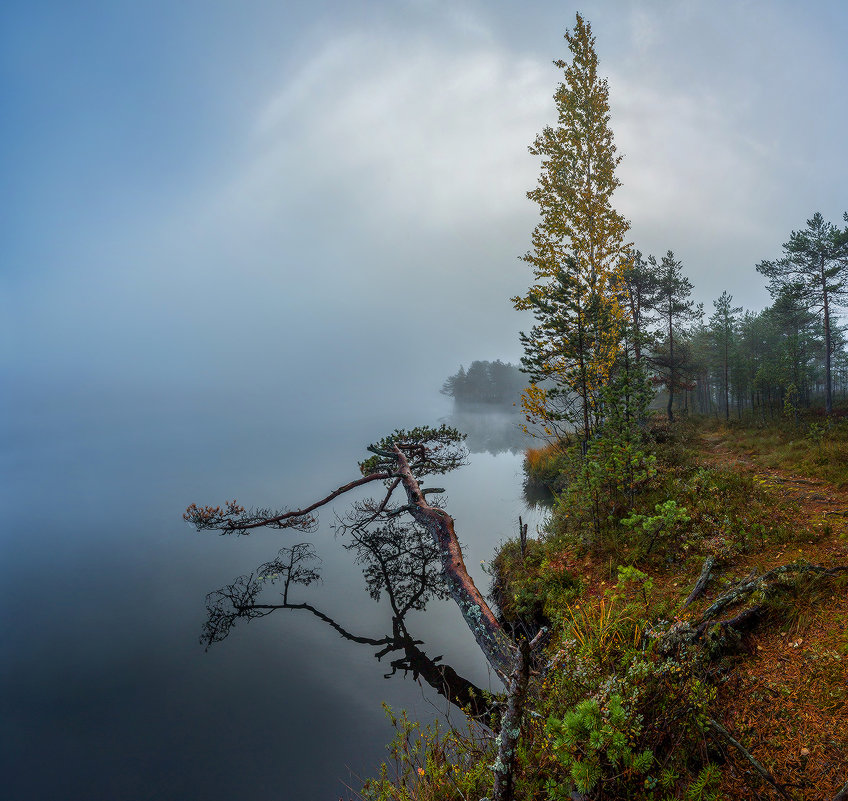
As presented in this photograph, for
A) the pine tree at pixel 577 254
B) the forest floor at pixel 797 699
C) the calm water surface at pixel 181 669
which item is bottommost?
the calm water surface at pixel 181 669

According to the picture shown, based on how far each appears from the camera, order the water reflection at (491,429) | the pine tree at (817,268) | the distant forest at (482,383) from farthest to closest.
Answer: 1. the distant forest at (482,383)
2. the water reflection at (491,429)
3. the pine tree at (817,268)

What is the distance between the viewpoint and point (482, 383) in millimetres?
49062

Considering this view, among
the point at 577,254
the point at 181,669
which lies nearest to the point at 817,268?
the point at 577,254

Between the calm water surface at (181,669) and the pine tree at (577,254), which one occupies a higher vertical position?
the pine tree at (577,254)

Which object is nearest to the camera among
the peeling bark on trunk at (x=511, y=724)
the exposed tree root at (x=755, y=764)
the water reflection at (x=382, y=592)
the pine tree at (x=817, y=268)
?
the exposed tree root at (x=755, y=764)

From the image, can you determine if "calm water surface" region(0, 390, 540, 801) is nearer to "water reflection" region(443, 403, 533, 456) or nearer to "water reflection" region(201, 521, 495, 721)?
"water reflection" region(201, 521, 495, 721)

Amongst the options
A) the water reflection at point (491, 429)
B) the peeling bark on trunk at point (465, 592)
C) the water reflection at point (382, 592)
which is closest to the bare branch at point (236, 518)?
the water reflection at point (382, 592)

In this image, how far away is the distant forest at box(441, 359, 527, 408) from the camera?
47594 millimetres

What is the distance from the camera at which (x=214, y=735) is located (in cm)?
484

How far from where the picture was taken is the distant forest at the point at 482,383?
4759 cm

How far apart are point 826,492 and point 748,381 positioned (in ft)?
103

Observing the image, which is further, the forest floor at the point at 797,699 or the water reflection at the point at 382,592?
the water reflection at the point at 382,592

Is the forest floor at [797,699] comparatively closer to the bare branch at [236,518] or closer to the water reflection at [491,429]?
the bare branch at [236,518]

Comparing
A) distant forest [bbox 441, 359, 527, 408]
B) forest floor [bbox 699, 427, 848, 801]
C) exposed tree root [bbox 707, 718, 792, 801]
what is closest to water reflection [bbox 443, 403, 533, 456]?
distant forest [bbox 441, 359, 527, 408]
